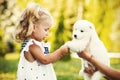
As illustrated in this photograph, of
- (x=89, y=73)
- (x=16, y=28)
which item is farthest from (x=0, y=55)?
(x=89, y=73)

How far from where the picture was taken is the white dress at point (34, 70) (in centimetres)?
285

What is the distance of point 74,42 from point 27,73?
0.41 meters

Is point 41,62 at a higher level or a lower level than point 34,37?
lower

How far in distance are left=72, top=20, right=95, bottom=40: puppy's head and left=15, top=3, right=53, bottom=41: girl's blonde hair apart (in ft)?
0.69

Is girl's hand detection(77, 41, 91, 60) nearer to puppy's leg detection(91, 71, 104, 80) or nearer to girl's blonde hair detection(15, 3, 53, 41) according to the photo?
puppy's leg detection(91, 71, 104, 80)

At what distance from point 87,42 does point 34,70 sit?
434 mm

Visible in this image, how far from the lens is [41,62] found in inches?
113

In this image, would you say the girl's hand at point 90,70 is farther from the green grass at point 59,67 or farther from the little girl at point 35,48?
the little girl at point 35,48

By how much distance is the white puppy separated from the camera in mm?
2797

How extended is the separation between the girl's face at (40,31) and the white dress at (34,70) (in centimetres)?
4

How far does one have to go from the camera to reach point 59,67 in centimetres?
293

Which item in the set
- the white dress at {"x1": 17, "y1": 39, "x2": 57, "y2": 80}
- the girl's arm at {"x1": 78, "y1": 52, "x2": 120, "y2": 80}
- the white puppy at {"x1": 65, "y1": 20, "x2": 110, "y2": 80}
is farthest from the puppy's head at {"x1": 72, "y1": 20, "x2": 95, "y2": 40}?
the white dress at {"x1": 17, "y1": 39, "x2": 57, "y2": 80}

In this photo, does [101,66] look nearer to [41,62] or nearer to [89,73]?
[89,73]

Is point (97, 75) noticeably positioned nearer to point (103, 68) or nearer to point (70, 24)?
point (103, 68)
